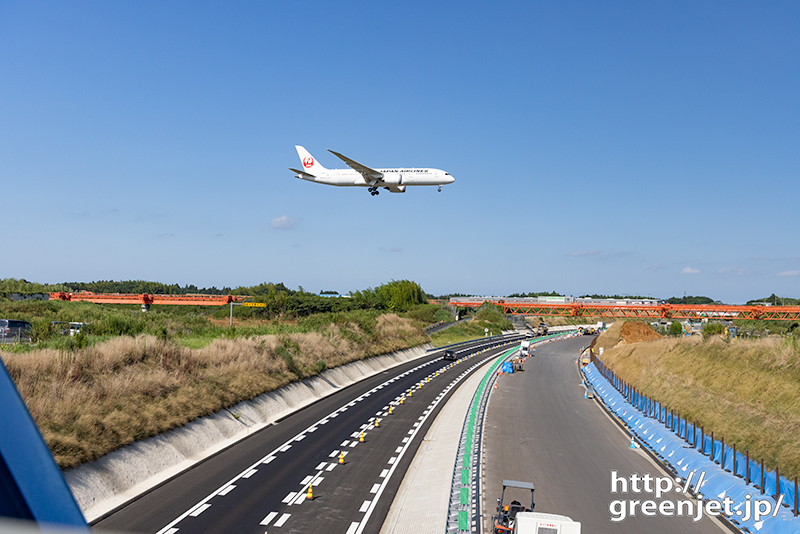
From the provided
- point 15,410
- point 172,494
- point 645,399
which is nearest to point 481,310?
point 645,399

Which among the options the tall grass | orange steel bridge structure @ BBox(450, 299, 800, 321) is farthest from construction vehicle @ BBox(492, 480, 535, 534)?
orange steel bridge structure @ BBox(450, 299, 800, 321)

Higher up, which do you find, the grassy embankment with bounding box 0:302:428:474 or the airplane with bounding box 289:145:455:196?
the airplane with bounding box 289:145:455:196

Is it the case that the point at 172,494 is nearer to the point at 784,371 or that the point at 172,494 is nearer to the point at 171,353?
the point at 171,353

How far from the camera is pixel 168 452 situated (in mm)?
25047

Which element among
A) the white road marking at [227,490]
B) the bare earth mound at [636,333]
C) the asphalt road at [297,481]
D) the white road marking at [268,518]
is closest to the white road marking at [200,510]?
the asphalt road at [297,481]

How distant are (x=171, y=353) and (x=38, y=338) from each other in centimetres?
1090

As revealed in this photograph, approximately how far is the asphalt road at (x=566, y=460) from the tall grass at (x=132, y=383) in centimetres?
1627

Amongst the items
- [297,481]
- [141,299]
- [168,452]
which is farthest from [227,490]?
[141,299]

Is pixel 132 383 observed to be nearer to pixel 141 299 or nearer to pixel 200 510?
pixel 200 510

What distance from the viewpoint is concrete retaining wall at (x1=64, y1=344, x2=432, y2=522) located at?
1992 cm

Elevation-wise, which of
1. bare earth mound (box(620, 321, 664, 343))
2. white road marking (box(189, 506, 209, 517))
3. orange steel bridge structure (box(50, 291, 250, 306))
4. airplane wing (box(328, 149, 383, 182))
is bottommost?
white road marking (box(189, 506, 209, 517))

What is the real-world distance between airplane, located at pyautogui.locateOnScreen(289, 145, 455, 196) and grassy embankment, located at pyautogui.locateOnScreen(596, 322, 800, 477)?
26.9 metres

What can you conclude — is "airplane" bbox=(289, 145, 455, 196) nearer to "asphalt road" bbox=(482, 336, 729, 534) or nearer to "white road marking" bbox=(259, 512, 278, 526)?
"asphalt road" bbox=(482, 336, 729, 534)

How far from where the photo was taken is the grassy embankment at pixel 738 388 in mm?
25312
